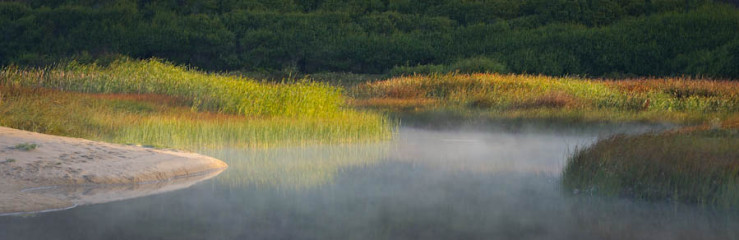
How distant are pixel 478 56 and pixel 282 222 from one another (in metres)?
36.5

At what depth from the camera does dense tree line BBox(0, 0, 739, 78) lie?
42312 millimetres

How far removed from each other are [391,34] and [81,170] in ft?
126

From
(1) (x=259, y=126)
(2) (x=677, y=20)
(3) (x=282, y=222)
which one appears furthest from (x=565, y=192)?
(2) (x=677, y=20)

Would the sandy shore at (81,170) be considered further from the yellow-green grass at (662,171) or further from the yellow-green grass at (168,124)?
the yellow-green grass at (662,171)

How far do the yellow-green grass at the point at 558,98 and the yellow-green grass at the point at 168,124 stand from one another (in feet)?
22.7

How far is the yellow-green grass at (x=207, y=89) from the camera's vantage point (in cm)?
1988

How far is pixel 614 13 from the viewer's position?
157 feet

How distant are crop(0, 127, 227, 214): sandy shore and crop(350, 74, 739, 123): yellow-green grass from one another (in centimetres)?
1287

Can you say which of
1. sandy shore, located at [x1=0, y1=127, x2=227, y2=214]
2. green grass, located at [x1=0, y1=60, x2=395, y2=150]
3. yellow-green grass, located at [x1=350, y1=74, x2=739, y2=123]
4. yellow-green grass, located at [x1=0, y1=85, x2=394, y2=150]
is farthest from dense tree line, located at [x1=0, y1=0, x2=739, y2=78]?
sandy shore, located at [x1=0, y1=127, x2=227, y2=214]

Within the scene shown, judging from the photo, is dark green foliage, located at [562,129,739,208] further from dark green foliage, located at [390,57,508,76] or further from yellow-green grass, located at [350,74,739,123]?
dark green foliage, located at [390,57,508,76]

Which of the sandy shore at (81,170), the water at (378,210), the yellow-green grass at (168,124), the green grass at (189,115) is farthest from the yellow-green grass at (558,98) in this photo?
the sandy shore at (81,170)

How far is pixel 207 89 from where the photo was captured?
23250mm

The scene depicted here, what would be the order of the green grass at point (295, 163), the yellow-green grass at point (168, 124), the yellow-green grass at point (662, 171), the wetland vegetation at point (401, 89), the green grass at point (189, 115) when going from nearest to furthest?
the yellow-green grass at point (662, 171), the wetland vegetation at point (401, 89), the green grass at point (295, 163), the yellow-green grass at point (168, 124), the green grass at point (189, 115)

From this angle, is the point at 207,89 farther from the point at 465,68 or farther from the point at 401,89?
the point at 465,68
